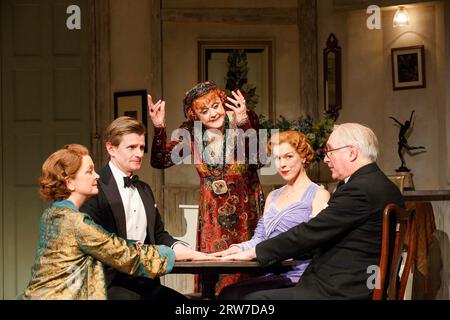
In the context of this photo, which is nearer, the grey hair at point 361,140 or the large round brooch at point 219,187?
the grey hair at point 361,140

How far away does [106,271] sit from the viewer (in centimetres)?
362

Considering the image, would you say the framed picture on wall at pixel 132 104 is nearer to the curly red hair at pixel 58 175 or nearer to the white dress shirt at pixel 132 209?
the white dress shirt at pixel 132 209

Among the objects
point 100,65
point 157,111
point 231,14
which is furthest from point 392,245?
point 100,65

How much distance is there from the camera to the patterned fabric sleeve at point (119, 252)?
10.5 feet

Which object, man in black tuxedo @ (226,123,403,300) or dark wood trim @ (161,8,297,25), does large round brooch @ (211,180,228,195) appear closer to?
man in black tuxedo @ (226,123,403,300)

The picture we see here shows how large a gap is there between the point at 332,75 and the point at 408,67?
75 centimetres

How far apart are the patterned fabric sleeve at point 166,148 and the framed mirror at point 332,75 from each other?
3223 millimetres

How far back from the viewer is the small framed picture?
7344mm

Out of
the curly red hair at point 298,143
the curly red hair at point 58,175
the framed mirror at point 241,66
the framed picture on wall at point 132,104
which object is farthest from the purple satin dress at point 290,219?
the framed picture on wall at point 132,104

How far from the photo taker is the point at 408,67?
7.39 m

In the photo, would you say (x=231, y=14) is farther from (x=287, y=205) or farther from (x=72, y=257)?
(x=72, y=257)

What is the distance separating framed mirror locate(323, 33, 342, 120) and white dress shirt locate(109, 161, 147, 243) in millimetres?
4076

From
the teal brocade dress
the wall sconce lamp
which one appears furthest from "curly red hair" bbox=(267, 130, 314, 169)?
Result: the wall sconce lamp
